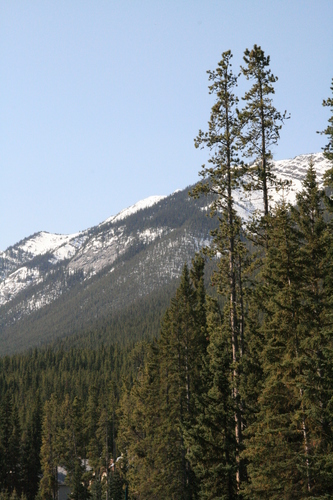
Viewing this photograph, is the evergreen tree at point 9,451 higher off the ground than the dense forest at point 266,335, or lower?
lower

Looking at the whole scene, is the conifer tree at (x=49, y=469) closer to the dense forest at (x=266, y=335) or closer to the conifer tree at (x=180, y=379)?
the conifer tree at (x=180, y=379)

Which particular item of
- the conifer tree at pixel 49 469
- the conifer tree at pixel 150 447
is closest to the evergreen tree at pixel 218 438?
the conifer tree at pixel 150 447

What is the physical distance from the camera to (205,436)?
25.0 meters

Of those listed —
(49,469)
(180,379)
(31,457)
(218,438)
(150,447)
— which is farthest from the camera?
(31,457)

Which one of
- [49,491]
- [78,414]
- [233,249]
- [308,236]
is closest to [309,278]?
[308,236]

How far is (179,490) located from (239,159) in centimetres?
2432


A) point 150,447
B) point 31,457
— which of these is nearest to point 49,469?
point 31,457

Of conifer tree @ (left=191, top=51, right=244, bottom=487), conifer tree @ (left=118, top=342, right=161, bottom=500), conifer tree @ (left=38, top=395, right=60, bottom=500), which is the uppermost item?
conifer tree @ (left=191, top=51, right=244, bottom=487)

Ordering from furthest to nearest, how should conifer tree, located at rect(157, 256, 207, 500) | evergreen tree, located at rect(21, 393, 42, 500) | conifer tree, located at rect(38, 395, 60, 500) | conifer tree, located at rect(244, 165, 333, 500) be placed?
evergreen tree, located at rect(21, 393, 42, 500) < conifer tree, located at rect(38, 395, 60, 500) < conifer tree, located at rect(157, 256, 207, 500) < conifer tree, located at rect(244, 165, 333, 500)

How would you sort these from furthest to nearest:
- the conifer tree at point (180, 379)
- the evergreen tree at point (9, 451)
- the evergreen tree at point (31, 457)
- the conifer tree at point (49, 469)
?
1. the evergreen tree at point (31, 457)
2. the evergreen tree at point (9, 451)
3. the conifer tree at point (49, 469)
4. the conifer tree at point (180, 379)

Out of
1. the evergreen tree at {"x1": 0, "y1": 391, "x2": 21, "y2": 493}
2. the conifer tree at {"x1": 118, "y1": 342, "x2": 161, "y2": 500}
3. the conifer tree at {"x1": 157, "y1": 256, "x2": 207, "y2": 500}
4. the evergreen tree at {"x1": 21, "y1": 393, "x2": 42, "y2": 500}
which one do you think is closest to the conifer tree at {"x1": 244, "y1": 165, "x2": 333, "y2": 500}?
the conifer tree at {"x1": 157, "y1": 256, "x2": 207, "y2": 500}

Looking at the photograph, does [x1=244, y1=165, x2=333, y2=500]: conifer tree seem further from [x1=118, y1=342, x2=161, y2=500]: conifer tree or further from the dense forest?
[x1=118, y1=342, x2=161, y2=500]: conifer tree

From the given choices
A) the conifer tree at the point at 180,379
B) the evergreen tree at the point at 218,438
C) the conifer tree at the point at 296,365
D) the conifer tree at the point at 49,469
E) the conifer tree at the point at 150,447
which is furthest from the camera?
the conifer tree at the point at 49,469

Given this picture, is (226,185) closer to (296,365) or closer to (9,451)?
(296,365)
